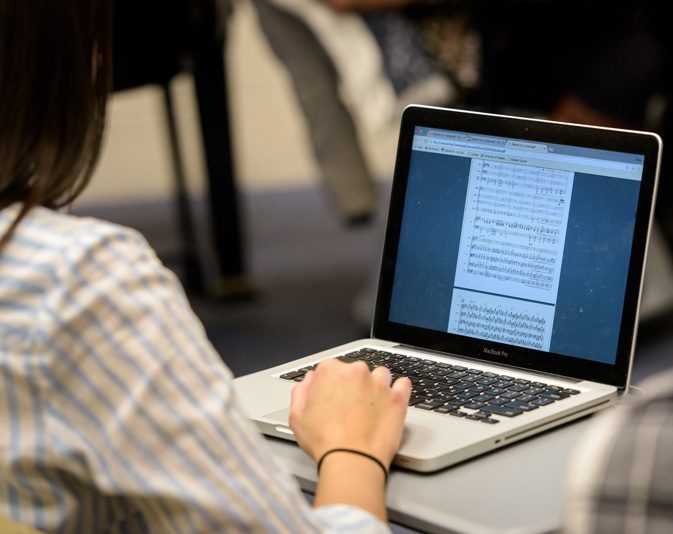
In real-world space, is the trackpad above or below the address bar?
below

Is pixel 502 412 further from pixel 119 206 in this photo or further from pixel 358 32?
pixel 119 206

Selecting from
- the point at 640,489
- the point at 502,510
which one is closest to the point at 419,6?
the point at 502,510

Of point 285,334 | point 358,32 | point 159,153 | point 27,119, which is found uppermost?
point 358,32

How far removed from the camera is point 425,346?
108 centimetres

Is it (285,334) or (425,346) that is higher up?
(425,346)

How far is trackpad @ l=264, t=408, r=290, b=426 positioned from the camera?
90cm

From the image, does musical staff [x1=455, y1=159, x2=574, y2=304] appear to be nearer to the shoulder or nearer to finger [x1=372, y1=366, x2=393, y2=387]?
finger [x1=372, y1=366, x2=393, y2=387]

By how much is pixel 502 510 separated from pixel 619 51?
6.70 feet

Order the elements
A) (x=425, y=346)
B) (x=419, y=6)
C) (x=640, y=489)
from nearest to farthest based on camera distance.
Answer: (x=640, y=489) < (x=425, y=346) < (x=419, y=6)

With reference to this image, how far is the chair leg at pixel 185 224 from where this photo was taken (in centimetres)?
290

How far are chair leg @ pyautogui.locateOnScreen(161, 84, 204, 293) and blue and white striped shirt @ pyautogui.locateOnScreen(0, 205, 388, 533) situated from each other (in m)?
2.23

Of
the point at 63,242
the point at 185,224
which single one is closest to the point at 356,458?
the point at 63,242

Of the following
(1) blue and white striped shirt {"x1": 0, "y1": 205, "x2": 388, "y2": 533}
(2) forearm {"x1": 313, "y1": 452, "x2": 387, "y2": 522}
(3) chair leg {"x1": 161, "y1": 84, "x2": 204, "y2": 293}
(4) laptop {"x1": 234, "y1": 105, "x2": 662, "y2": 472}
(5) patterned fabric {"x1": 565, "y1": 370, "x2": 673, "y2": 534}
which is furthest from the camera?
(3) chair leg {"x1": 161, "y1": 84, "x2": 204, "y2": 293}

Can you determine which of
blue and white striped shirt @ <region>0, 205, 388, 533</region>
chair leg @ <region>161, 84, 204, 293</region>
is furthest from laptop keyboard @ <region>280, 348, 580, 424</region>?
chair leg @ <region>161, 84, 204, 293</region>
